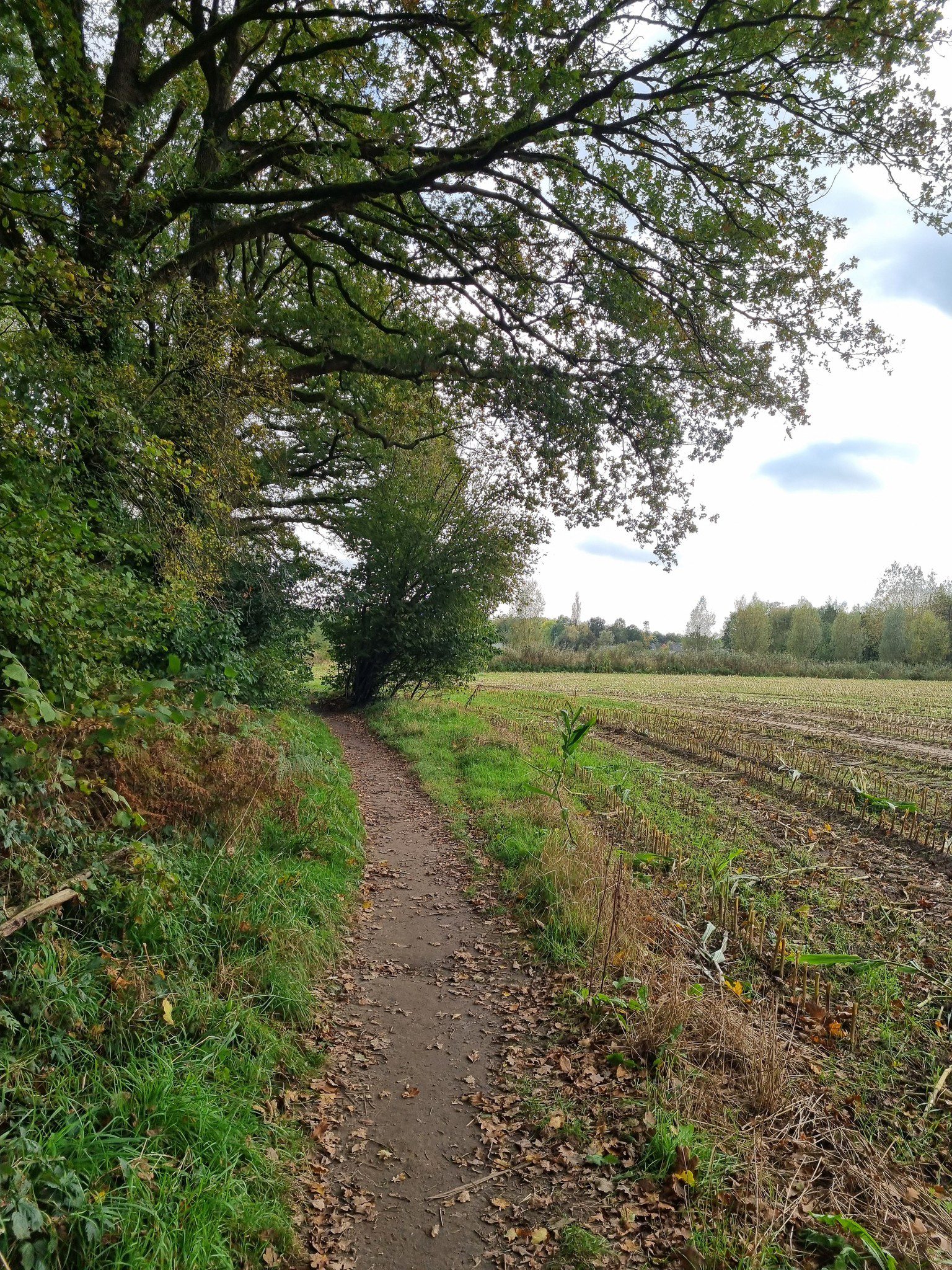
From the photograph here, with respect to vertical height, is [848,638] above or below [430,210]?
below

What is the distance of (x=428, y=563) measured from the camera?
19.8 metres

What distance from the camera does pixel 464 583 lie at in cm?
2008

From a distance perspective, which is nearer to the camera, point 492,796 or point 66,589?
point 66,589

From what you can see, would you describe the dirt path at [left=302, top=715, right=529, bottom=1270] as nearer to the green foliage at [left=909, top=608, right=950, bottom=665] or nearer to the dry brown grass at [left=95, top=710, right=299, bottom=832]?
the dry brown grass at [left=95, top=710, right=299, bottom=832]

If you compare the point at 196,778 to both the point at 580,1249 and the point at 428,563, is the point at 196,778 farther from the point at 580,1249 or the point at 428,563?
the point at 428,563

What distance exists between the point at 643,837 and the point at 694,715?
13614mm

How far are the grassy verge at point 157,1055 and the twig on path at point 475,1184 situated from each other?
30.8 inches

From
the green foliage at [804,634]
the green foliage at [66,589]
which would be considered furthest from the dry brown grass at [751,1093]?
the green foliage at [804,634]

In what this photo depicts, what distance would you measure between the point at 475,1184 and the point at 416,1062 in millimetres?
1069

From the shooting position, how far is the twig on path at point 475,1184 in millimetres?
3451

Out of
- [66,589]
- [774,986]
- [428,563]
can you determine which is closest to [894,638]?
[428,563]

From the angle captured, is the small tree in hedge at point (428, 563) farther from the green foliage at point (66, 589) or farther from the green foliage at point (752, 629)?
the green foliage at point (752, 629)

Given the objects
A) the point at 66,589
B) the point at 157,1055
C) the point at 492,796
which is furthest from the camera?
the point at 492,796

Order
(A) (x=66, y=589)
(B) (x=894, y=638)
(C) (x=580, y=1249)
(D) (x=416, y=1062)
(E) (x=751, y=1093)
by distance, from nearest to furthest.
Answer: (C) (x=580, y=1249), (E) (x=751, y=1093), (D) (x=416, y=1062), (A) (x=66, y=589), (B) (x=894, y=638)
